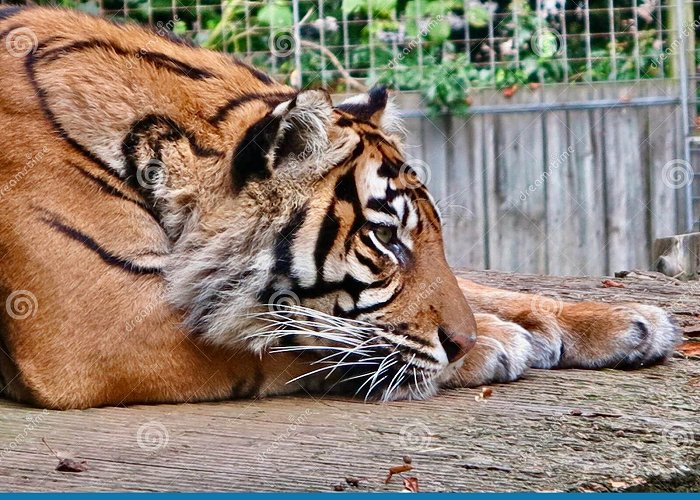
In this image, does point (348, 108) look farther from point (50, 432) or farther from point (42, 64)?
point (50, 432)

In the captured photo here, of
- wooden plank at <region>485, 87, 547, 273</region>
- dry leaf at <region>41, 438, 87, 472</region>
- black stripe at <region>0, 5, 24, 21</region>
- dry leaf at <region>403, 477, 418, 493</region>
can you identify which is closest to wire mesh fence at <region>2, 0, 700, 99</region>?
wooden plank at <region>485, 87, 547, 273</region>

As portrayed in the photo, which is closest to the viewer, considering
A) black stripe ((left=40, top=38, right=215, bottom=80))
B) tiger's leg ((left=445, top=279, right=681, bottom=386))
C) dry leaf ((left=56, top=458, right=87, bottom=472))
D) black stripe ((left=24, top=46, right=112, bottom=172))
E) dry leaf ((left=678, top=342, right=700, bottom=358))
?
dry leaf ((left=56, top=458, right=87, bottom=472))

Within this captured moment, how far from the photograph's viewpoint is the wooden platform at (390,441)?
6.52 ft

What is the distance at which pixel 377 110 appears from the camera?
9.60ft

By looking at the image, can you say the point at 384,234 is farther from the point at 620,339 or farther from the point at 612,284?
the point at 612,284

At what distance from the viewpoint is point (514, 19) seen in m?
6.95

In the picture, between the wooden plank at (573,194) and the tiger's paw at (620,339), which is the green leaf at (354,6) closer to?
the wooden plank at (573,194)

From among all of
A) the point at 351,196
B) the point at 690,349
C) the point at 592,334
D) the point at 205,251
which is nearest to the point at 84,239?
the point at 205,251

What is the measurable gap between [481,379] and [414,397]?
22 centimetres

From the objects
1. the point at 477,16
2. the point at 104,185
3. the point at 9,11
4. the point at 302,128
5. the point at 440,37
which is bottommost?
the point at 104,185

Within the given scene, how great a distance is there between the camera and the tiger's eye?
103 inches

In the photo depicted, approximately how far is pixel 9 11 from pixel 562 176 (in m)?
4.54

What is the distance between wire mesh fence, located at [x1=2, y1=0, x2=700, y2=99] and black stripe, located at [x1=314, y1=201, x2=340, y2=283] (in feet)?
13.9

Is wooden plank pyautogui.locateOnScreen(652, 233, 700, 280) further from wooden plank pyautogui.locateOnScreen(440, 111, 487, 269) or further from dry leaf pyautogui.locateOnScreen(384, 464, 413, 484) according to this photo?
dry leaf pyautogui.locateOnScreen(384, 464, 413, 484)
